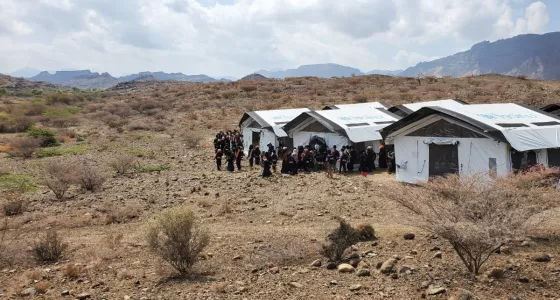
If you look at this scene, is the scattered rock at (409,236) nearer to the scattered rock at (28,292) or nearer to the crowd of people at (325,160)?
the scattered rock at (28,292)

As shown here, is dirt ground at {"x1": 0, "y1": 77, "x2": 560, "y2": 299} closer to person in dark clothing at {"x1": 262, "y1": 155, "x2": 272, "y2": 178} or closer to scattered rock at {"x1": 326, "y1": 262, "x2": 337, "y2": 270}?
scattered rock at {"x1": 326, "y1": 262, "x2": 337, "y2": 270}

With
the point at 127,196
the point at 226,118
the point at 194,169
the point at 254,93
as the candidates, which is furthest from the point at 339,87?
the point at 127,196

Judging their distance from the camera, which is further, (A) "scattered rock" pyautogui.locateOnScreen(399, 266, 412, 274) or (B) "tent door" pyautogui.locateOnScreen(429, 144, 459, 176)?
(B) "tent door" pyautogui.locateOnScreen(429, 144, 459, 176)

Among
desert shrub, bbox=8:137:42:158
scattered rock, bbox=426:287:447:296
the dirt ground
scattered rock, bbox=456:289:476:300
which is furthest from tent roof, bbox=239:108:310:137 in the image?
scattered rock, bbox=456:289:476:300

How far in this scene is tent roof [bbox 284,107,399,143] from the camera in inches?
657

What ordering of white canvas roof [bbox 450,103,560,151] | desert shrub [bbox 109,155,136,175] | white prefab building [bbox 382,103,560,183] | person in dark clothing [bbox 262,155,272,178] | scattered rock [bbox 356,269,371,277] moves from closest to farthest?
scattered rock [bbox 356,269,371,277] < white canvas roof [bbox 450,103,560,151] < white prefab building [bbox 382,103,560,183] < person in dark clothing [bbox 262,155,272,178] < desert shrub [bbox 109,155,136,175]

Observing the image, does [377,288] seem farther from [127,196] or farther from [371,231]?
[127,196]

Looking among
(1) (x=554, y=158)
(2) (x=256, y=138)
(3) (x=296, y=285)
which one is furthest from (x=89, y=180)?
(1) (x=554, y=158)

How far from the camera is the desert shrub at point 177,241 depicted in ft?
21.6

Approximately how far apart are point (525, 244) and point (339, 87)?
43.0m

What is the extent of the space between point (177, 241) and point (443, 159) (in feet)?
30.4

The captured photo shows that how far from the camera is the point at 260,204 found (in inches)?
463

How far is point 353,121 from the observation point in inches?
695

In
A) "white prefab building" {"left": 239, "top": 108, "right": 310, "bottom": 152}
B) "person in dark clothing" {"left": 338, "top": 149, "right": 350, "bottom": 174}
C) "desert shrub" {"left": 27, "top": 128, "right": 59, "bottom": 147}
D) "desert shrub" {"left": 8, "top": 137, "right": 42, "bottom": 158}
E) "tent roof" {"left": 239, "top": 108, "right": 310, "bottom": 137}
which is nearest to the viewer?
"person in dark clothing" {"left": 338, "top": 149, "right": 350, "bottom": 174}
